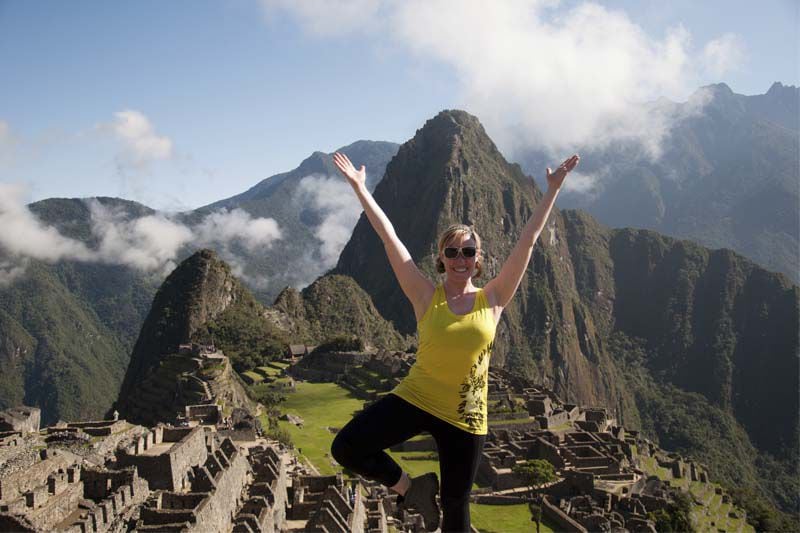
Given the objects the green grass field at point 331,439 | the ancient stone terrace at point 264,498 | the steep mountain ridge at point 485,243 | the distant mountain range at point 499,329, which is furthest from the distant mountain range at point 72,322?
the ancient stone terrace at point 264,498

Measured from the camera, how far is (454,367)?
532 centimetres

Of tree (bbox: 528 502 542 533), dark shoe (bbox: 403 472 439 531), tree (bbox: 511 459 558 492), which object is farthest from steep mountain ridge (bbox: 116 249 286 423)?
dark shoe (bbox: 403 472 439 531)

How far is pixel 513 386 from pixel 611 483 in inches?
825

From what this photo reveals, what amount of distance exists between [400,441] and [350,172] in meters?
2.33

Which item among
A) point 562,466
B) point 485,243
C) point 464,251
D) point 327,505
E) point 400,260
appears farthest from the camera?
point 485,243

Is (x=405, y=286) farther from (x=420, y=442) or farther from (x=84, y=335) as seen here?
(x=84, y=335)

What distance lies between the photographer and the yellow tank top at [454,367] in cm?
531

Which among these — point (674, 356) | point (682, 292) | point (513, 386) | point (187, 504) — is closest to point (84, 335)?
point (513, 386)

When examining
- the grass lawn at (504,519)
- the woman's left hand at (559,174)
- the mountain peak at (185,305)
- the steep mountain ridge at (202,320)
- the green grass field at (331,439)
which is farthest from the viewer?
the mountain peak at (185,305)

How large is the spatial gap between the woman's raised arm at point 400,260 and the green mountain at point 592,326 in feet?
371

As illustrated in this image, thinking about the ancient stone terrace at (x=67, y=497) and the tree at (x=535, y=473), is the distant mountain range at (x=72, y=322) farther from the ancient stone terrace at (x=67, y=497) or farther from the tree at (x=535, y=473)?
the ancient stone terrace at (x=67, y=497)

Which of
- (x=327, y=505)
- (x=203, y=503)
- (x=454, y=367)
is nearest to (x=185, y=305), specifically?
(x=327, y=505)

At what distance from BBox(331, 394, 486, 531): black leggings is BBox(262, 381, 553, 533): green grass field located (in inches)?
843

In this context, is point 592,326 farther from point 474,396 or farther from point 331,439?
point 474,396
